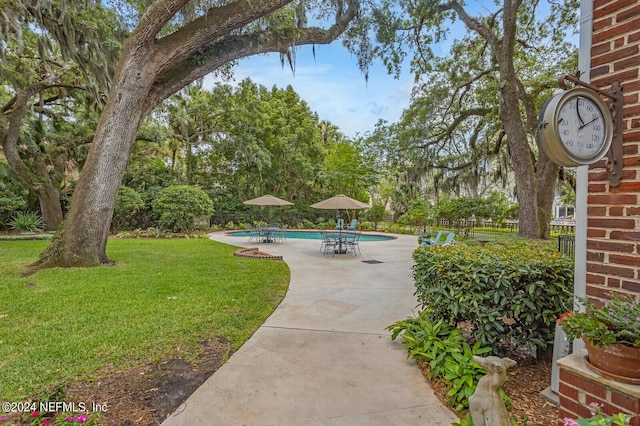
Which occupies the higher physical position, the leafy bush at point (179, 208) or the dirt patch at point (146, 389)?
the leafy bush at point (179, 208)

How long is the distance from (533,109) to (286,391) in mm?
11004

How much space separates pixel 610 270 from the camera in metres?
1.85

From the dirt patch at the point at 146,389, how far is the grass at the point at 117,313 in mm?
177

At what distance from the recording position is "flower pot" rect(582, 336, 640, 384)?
142cm

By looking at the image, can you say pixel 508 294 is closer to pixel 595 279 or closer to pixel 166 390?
pixel 595 279

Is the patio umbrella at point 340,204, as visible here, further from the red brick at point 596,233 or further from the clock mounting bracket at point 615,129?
the clock mounting bracket at point 615,129

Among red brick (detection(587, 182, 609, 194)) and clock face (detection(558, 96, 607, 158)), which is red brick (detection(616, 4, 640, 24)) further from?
red brick (detection(587, 182, 609, 194))

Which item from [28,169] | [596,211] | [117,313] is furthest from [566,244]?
[28,169]

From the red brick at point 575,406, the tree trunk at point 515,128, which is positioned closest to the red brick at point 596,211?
the red brick at point 575,406

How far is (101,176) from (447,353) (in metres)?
7.24

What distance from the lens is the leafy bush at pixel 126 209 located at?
44.2 feet

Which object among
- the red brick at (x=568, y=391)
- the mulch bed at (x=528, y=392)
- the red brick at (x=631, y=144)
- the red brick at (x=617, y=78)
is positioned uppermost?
the red brick at (x=617, y=78)

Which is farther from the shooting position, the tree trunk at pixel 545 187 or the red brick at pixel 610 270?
the tree trunk at pixel 545 187

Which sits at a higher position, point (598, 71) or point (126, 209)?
point (598, 71)
